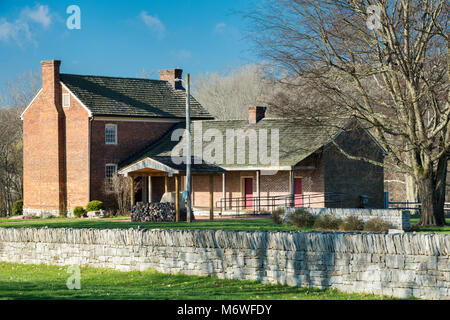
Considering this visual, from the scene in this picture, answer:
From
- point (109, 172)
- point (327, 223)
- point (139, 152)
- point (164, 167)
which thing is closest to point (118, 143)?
point (139, 152)

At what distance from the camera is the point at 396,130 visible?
28.3 metres

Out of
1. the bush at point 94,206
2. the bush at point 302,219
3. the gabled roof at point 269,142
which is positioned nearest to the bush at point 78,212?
the bush at point 94,206

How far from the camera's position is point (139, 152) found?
4384 centimetres

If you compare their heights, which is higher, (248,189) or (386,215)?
(248,189)

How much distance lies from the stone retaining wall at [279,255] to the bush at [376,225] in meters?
10.6

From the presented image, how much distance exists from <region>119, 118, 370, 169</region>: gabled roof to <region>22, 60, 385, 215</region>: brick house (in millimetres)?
69

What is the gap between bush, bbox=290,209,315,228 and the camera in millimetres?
27812

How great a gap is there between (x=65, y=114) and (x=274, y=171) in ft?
44.4

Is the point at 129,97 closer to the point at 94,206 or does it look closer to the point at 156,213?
the point at 94,206

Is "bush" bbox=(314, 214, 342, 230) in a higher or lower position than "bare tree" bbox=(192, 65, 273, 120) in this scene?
lower

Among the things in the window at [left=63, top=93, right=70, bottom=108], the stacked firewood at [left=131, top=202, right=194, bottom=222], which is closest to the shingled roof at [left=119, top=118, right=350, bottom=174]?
the stacked firewood at [left=131, top=202, right=194, bottom=222]

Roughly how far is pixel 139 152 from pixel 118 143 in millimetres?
1517

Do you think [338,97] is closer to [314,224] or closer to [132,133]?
[314,224]

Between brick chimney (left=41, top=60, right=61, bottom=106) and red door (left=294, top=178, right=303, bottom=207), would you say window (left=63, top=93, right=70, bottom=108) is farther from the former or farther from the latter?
red door (left=294, top=178, right=303, bottom=207)
